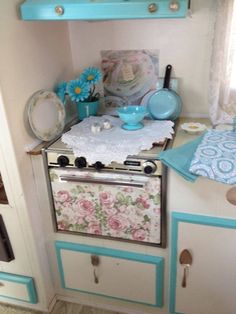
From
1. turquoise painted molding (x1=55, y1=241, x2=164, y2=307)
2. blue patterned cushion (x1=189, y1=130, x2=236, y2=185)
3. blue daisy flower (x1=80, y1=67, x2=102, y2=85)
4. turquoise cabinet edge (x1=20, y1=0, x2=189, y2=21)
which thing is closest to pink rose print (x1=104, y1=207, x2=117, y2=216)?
turquoise painted molding (x1=55, y1=241, x2=164, y2=307)

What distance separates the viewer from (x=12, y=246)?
5.57ft

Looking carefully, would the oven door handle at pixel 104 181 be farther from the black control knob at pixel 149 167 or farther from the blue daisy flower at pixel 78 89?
the blue daisy flower at pixel 78 89

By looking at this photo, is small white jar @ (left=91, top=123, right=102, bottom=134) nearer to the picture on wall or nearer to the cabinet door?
the picture on wall

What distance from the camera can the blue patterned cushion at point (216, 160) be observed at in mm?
1166

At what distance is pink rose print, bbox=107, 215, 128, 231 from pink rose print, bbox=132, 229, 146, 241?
0.06m

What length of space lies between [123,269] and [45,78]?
3.58 ft

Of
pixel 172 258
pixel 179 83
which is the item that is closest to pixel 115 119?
pixel 179 83

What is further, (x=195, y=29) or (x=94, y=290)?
(x=94, y=290)

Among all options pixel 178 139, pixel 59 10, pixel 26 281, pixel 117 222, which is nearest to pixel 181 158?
pixel 178 139

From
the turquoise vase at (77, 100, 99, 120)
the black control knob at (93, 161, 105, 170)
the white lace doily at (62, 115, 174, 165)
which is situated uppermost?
the turquoise vase at (77, 100, 99, 120)

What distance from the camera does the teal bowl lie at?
5.22ft

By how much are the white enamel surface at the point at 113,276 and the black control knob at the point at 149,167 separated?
0.53 meters

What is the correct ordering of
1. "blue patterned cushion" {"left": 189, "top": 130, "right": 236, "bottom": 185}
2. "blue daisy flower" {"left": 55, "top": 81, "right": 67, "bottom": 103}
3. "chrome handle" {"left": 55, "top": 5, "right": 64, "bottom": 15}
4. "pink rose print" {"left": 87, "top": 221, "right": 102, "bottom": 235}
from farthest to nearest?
1. "blue daisy flower" {"left": 55, "top": 81, "right": 67, "bottom": 103}
2. "pink rose print" {"left": 87, "top": 221, "right": 102, "bottom": 235}
3. "chrome handle" {"left": 55, "top": 5, "right": 64, "bottom": 15}
4. "blue patterned cushion" {"left": 189, "top": 130, "right": 236, "bottom": 185}

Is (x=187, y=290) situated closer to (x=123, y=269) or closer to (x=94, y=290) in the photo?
(x=123, y=269)
